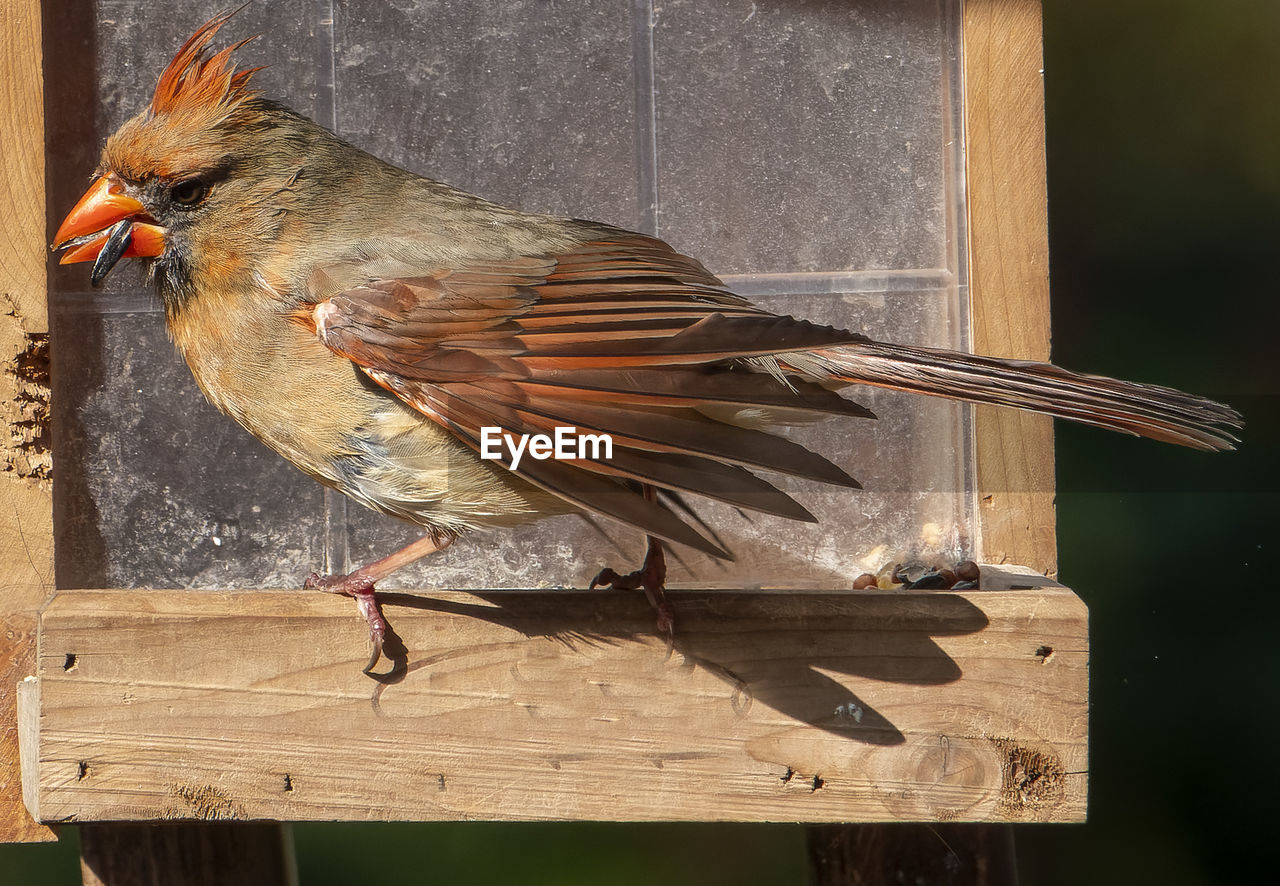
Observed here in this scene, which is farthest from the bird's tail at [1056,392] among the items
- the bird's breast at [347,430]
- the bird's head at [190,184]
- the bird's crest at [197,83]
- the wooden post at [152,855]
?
the wooden post at [152,855]

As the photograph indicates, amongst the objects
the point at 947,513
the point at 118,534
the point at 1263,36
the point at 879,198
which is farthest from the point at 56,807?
the point at 1263,36

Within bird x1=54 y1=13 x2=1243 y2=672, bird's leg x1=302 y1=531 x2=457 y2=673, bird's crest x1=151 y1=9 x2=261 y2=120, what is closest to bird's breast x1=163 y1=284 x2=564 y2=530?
bird x1=54 y1=13 x2=1243 y2=672

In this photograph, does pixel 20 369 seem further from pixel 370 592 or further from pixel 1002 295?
pixel 1002 295

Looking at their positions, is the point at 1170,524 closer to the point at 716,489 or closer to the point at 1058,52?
the point at 1058,52

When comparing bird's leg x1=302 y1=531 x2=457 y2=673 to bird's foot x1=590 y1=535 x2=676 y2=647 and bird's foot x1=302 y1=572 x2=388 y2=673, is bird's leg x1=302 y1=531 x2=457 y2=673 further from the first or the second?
bird's foot x1=590 y1=535 x2=676 y2=647

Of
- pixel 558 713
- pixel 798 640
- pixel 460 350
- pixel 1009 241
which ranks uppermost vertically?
pixel 1009 241

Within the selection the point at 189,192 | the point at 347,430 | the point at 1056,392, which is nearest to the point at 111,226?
the point at 189,192
